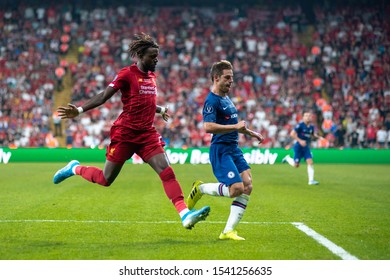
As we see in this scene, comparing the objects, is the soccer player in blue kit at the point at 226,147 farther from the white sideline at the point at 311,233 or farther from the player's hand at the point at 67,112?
the player's hand at the point at 67,112

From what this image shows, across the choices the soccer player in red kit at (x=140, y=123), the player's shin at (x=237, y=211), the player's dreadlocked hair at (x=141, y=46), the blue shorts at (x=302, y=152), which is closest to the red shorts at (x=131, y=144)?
the soccer player in red kit at (x=140, y=123)

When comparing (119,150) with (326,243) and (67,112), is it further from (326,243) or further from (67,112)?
(326,243)

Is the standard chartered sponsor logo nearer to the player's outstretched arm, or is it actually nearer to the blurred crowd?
the player's outstretched arm

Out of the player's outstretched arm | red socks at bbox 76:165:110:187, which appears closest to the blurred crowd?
red socks at bbox 76:165:110:187

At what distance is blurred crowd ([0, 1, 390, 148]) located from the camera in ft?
120

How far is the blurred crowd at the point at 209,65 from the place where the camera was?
36562 mm

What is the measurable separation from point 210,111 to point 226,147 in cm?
60

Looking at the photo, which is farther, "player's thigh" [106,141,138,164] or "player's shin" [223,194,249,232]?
"player's thigh" [106,141,138,164]

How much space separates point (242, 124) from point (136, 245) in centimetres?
207

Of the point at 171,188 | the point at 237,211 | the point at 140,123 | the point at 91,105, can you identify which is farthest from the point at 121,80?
the point at 237,211

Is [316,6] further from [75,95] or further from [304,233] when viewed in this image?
[304,233]

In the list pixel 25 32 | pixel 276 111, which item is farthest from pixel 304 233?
pixel 25 32

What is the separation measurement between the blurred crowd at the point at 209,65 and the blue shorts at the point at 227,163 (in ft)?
85.4

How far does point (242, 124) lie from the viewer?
881 centimetres
